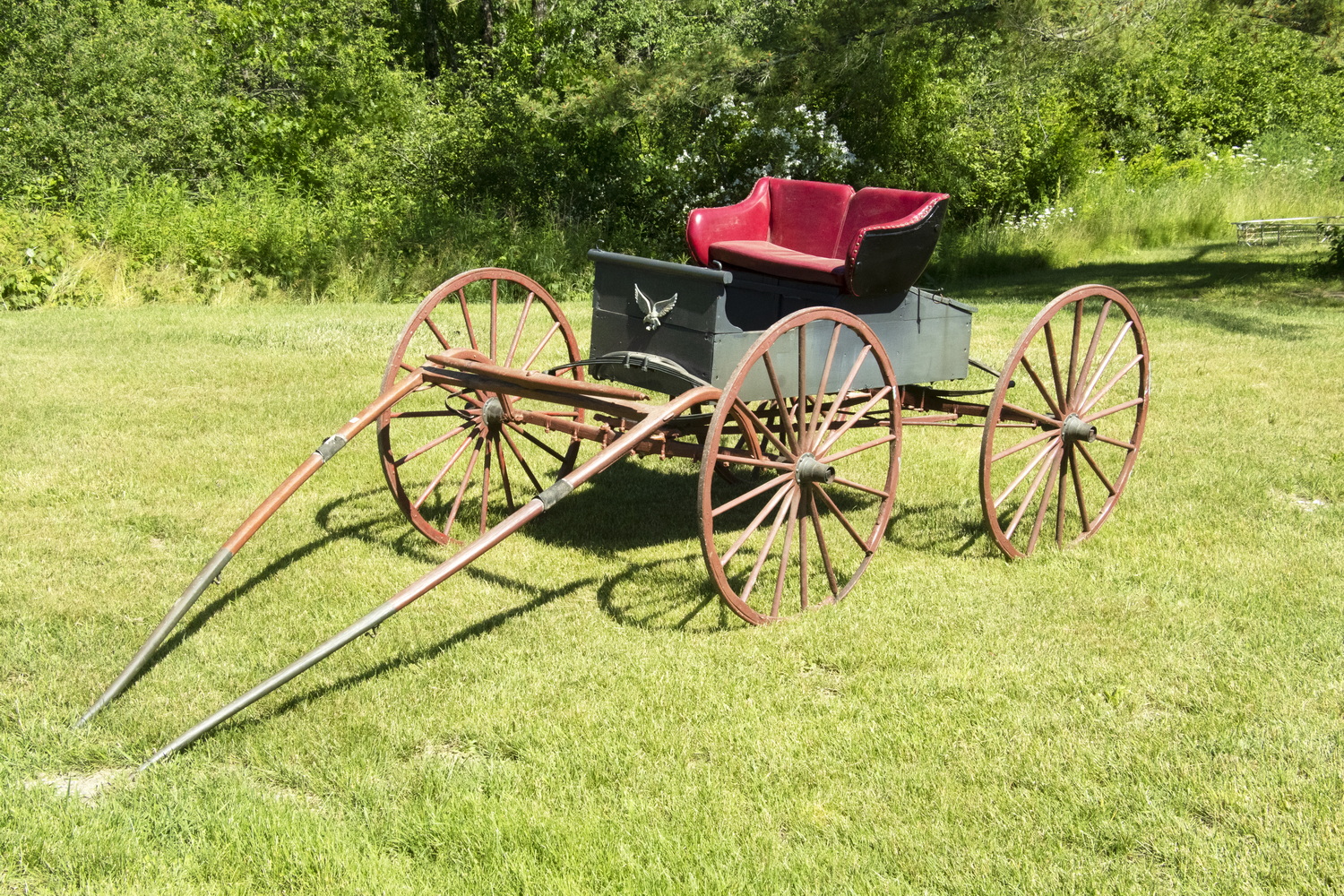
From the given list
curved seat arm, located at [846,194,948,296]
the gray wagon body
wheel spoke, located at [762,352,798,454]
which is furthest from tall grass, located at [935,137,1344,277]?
wheel spoke, located at [762,352,798,454]

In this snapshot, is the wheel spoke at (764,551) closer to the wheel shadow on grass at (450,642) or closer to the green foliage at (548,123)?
the wheel shadow on grass at (450,642)

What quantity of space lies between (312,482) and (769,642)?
2879 mm

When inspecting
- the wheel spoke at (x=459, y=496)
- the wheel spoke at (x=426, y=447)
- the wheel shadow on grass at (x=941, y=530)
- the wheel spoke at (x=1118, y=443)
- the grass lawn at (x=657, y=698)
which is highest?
the wheel spoke at (x=1118, y=443)

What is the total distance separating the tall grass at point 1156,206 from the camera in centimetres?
1532

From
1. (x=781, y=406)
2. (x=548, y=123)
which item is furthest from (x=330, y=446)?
(x=548, y=123)

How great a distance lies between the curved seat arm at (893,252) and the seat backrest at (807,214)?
81cm

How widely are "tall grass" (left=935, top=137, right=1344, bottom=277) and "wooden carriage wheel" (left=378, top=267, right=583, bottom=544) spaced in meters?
8.67

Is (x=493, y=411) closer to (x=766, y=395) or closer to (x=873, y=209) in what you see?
(x=766, y=395)

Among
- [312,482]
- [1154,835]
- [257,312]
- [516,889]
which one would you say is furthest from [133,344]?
[1154,835]

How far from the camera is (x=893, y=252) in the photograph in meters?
4.64

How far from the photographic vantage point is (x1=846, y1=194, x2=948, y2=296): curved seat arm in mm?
4590

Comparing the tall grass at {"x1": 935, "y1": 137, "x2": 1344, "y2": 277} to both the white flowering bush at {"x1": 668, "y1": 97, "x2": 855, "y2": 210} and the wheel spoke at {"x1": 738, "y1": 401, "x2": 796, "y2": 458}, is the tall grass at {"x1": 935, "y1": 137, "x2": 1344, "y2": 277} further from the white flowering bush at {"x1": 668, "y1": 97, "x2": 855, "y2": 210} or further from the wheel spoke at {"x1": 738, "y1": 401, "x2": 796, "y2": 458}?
the wheel spoke at {"x1": 738, "y1": 401, "x2": 796, "y2": 458}

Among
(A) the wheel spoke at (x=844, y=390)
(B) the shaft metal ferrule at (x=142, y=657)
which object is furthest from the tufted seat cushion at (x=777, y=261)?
(B) the shaft metal ferrule at (x=142, y=657)

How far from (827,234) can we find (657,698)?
272 cm
